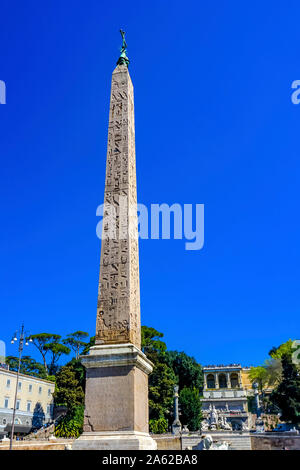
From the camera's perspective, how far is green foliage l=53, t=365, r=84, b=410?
Answer: 3722 cm

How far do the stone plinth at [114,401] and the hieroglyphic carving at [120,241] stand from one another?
44cm

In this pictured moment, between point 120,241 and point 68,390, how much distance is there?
32289 millimetres

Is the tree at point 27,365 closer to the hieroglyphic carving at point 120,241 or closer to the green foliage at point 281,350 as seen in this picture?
the green foliage at point 281,350

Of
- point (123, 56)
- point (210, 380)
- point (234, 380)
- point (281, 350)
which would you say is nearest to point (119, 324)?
point (123, 56)

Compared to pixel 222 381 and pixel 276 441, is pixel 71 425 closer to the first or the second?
pixel 276 441

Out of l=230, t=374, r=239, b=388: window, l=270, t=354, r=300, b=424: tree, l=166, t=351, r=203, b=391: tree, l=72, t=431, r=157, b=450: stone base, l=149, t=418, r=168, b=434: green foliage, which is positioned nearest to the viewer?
l=72, t=431, r=157, b=450: stone base

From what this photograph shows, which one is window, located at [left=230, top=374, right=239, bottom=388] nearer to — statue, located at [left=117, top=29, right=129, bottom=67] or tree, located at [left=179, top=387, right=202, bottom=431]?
tree, located at [left=179, top=387, right=202, bottom=431]

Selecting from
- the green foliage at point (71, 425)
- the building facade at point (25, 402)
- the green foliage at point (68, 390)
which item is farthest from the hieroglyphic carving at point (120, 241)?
the green foliage at point (68, 390)

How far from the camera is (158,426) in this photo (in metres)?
34.4

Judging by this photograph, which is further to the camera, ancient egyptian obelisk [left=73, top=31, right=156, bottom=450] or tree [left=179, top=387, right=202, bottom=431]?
tree [left=179, top=387, right=202, bottom=431]

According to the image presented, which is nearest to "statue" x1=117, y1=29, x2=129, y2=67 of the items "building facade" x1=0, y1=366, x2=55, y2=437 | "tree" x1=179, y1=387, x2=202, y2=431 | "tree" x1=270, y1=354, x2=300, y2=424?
"tree" x1=270, y1=354, x2=300, y2=424

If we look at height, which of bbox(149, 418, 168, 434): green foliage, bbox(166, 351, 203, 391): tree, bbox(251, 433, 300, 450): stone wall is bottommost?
bbox(251, 433, 300, 450): stone wall

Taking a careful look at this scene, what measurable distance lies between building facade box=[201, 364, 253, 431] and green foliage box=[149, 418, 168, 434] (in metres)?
5.36
